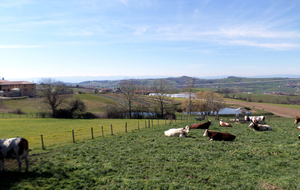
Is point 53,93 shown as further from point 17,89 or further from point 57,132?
point 17,89

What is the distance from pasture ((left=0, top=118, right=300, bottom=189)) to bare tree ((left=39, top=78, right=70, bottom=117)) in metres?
46.7

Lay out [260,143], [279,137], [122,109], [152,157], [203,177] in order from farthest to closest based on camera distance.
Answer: [122,109] → [279,137] → [260,143] → [152,157] → [203,177]

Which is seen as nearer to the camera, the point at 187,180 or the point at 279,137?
the point at 187,180

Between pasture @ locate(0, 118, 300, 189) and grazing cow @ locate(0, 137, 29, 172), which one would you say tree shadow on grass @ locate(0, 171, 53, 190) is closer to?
pasture @ locate(0, 118, 300, 189)

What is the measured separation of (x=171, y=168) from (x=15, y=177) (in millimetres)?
7989

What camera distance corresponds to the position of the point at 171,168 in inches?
371

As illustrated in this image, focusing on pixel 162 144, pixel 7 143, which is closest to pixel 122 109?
pixel 162 144

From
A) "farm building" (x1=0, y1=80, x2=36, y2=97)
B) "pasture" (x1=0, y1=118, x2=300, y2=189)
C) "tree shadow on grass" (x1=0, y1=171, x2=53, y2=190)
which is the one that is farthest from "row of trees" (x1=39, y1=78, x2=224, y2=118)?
"farm building" (x1=0, y1=80, x2=36, y2=97)

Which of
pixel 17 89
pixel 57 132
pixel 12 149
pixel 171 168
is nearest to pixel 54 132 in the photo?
pixel 57 132

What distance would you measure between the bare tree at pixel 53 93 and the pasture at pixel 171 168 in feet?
153

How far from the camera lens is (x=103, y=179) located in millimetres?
8742

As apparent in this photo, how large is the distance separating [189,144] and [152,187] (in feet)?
20.9

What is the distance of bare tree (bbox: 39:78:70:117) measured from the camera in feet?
176

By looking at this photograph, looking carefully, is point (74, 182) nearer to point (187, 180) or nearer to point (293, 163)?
point (187, 180)
